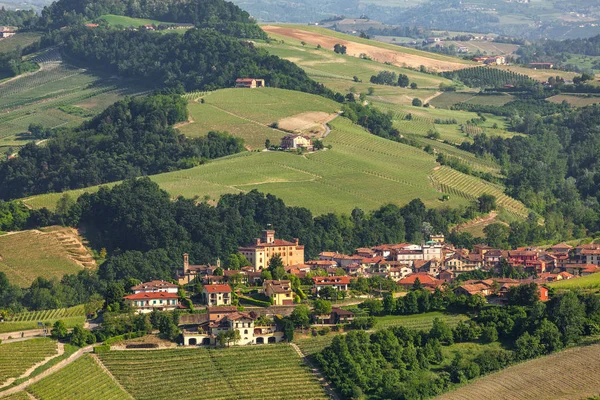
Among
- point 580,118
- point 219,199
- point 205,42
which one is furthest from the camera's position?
point 205,42

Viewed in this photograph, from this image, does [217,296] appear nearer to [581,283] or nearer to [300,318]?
[300,318]

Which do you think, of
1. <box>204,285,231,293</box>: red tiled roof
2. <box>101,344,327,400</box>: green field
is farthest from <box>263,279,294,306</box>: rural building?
<box>101,344,327,400</box>: green field

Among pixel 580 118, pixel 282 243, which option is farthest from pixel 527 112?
pixel 282 243

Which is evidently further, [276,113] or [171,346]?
[276,113]

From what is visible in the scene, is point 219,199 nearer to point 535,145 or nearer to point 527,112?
point 535,145

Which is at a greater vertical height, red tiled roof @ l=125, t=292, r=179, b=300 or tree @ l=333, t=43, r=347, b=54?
red tiled roof @ l=125, t=292, r=179, b=300

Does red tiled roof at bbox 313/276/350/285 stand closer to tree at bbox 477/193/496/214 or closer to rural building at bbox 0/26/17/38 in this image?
tree at bbox 477/193/496/214

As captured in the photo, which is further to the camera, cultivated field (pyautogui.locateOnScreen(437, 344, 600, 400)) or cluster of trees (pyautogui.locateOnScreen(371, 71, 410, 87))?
cluster of trees (pyautogui.locateOnScreen(371, 71, 410, 87))

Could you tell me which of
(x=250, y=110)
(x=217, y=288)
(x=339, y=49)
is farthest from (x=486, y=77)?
(x=217, y=288)
